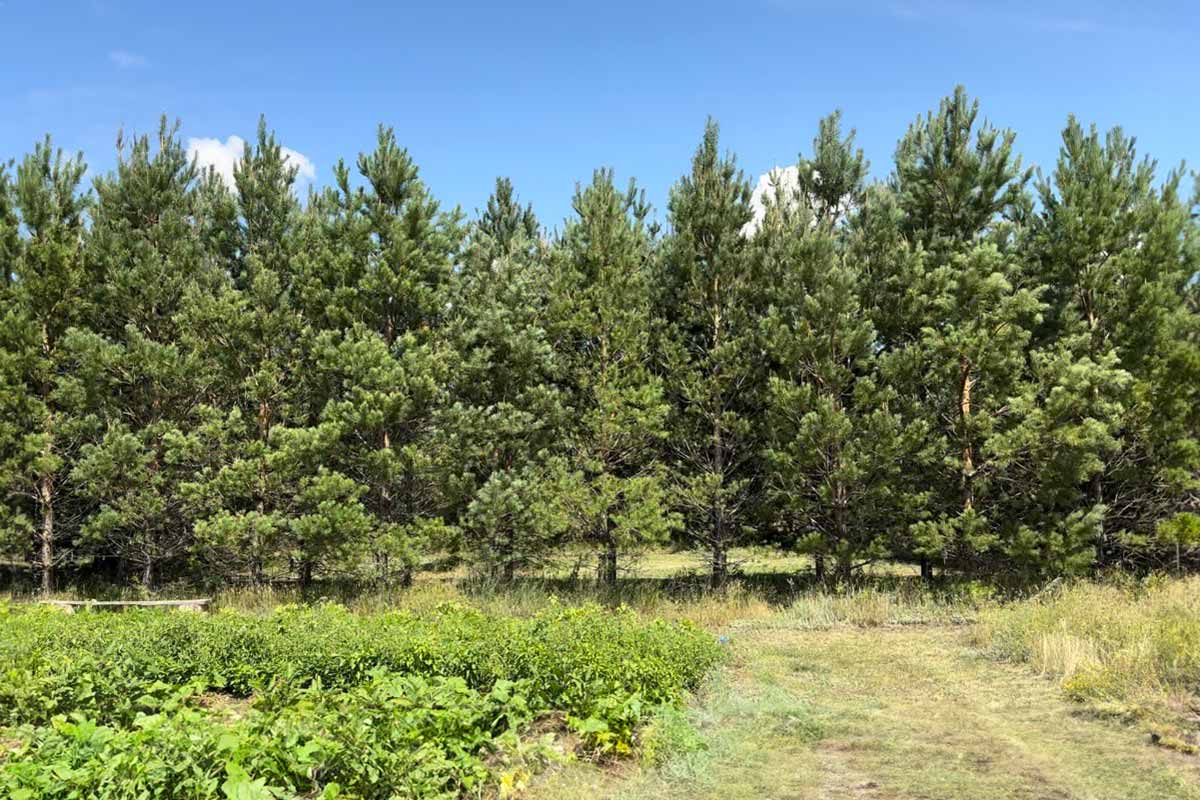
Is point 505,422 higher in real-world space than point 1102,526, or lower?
higher

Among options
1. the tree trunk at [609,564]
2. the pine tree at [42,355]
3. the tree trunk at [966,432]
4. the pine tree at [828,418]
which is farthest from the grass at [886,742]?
the pine tree at [42,355]

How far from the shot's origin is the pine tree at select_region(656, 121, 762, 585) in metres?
15.7

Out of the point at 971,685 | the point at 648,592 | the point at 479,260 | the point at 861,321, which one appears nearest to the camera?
the point at 971,685

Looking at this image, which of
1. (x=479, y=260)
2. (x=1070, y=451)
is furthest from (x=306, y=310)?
(x=1070, y=451)

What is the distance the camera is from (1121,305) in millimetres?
14633

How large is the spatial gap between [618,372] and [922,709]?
9.14m

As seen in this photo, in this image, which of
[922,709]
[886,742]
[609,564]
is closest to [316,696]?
[886,742]

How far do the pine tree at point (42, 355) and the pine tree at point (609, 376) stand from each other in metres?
9.97

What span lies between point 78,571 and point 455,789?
18.5 metres

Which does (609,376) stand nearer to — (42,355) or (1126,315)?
(1126,315)

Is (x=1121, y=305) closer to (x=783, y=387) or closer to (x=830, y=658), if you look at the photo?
(x=783, y=387)

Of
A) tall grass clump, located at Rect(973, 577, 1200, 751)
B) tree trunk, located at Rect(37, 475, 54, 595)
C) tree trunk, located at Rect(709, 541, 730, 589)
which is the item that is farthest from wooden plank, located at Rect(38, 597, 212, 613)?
tall grass clump, located at Rect(973, 577, 1200, 751)

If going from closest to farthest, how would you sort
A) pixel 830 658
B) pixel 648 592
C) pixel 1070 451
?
pixel 830 658, pixel 1070 451, pixel 648 592

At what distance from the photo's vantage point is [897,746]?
621cm
